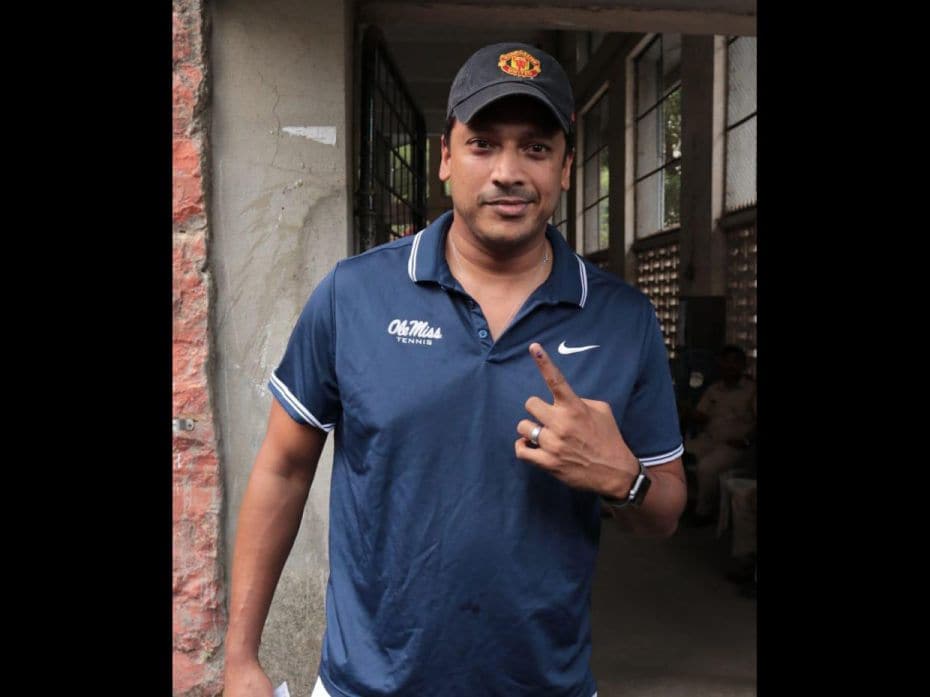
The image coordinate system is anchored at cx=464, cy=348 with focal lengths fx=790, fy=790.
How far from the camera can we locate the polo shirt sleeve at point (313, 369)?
1.67 metres

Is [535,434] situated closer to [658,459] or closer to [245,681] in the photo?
[658,459]

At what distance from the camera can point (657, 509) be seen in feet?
5.39

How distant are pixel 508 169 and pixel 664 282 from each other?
981 cm

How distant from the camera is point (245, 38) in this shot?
3143 millimetres

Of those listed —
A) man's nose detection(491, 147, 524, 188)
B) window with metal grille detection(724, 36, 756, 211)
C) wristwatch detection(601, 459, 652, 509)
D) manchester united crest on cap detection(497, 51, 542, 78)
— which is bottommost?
wristwatch detection(601, 459, 652, 509)

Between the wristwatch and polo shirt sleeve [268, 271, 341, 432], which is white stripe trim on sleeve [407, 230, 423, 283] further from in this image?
the wristwatch

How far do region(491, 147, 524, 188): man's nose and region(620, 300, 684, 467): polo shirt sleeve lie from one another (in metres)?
0.41

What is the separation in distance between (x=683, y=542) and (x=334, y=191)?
14.9 feet

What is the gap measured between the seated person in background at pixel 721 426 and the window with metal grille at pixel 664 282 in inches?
154

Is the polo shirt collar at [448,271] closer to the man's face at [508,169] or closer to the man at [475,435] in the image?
the man at [475,435]

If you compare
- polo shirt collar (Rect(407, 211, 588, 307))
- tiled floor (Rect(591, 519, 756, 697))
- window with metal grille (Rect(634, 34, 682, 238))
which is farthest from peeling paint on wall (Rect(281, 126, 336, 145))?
window with metal grille (Rect(634, 34, 682, 238))

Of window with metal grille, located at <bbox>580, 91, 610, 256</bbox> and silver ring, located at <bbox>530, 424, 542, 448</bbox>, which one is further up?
window with metal grille, located at <bbox>580, 91, 610, 256</bbox>

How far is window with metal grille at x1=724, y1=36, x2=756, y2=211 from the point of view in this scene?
326 inches

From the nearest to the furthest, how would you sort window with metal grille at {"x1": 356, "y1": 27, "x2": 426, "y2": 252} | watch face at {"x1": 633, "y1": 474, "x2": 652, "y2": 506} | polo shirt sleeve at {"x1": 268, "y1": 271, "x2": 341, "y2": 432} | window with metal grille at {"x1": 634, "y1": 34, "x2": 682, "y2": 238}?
watch face at {"x1": 633, "y1": 474, "x2": 652, "y2": 506}, polo shirt sleeve at {"x1": 268, "y1": 271, "x2": 341, "y2": 432}, window with metal grille at {"x1": 356, "y1": 27, "x2": 426, "y2": 252}, window with metal grille at {"x1": 634, "y1": 34, "x2": 682, "y2": 238}
